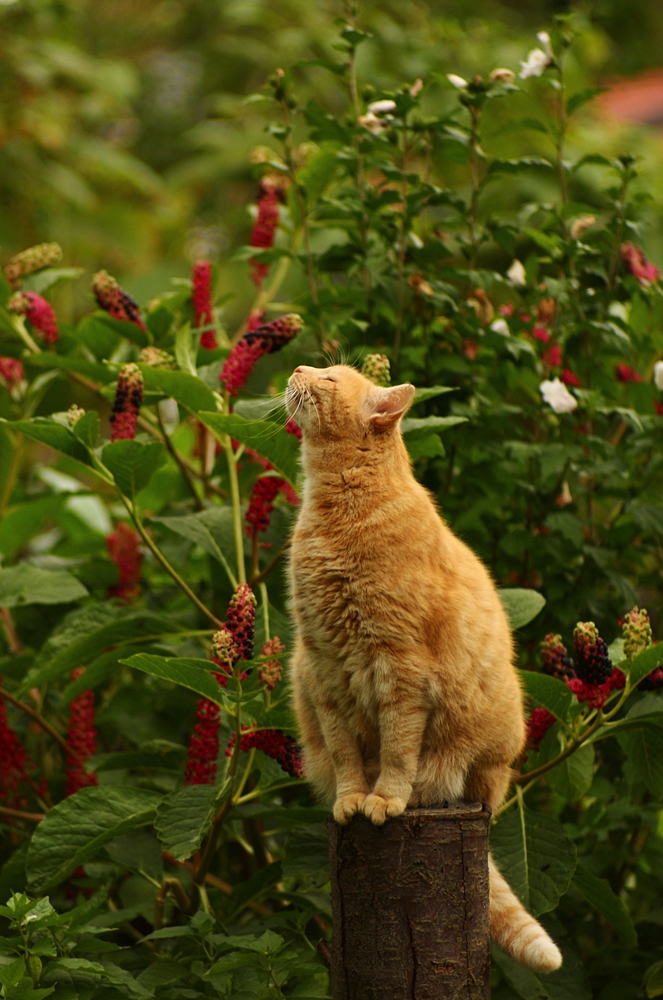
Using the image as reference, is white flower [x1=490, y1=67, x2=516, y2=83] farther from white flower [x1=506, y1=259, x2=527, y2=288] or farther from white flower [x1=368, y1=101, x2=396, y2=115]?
white flower [x1=506, y1=259, x2=527, y2=288]

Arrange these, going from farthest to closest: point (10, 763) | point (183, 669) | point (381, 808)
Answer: point (10, 763) → point (183, 669) → point (381, 808)

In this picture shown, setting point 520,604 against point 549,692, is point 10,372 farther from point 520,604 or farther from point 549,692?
point 549,692

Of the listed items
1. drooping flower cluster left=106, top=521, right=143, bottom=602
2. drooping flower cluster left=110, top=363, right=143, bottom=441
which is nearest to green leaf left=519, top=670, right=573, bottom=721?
drooping flower cluster left=110, top=363, right=143, bottom=441

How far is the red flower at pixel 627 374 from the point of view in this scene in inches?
108

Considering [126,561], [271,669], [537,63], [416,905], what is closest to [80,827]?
[271,669]

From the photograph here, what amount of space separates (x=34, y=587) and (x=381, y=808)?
114 cm

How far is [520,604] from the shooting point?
6.95 ft

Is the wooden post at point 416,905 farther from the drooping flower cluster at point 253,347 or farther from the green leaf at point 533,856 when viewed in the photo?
the drooping flower cluster at point 253,347

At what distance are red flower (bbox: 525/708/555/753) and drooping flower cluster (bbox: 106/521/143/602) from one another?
1.20m

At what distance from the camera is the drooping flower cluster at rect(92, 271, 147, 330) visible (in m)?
2.41

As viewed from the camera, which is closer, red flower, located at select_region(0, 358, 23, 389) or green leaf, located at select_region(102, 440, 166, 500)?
green leaf, located at select_region(102, 440, 166, 500)

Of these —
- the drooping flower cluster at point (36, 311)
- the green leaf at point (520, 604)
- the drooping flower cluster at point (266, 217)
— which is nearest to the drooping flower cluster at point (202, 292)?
the drooping flower cluster at point (266, 217)

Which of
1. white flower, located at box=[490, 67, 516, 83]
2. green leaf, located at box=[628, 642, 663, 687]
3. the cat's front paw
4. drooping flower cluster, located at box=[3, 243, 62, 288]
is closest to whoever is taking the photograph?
the cat's front paw

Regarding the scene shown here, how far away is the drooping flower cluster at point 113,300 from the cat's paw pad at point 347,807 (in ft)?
4.26
